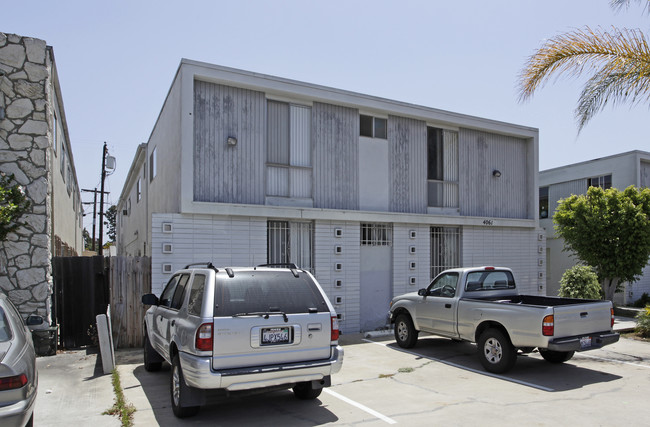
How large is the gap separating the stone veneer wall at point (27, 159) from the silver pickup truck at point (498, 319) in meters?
7.23

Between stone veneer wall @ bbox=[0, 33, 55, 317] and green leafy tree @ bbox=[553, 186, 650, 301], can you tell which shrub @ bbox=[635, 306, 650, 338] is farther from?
stone veneer wall @ bbox=[0, 33, 55, 317]

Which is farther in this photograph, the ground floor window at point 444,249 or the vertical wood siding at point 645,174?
the vertical wood siding at point 645,174

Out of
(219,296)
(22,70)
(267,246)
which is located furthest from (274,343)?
(22,70)

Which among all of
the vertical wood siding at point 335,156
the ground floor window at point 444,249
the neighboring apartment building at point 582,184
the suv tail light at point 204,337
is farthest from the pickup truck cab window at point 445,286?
the neighboring apartment building at point 582,184

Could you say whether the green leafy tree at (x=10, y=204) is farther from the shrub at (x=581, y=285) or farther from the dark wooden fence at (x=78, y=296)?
the shrub at (x=581, y=285)

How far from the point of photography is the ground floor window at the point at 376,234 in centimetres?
1273

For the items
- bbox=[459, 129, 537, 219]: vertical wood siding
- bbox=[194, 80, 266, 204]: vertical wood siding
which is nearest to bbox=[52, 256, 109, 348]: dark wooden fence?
bbox=[194, 80, 266, 204]: vertical wood siding

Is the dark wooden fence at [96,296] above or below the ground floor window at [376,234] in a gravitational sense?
below

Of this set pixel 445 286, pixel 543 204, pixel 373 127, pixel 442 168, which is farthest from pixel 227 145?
pixel 543 204

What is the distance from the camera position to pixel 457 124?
47.1ft

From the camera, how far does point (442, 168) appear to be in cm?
1432

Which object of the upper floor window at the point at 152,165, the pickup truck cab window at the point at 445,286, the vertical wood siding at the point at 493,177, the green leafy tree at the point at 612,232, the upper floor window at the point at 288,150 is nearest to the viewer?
the pickup truck cab window at the point at 445,286

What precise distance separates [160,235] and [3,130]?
3540 mm

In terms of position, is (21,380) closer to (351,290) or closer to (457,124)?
(351,290)
